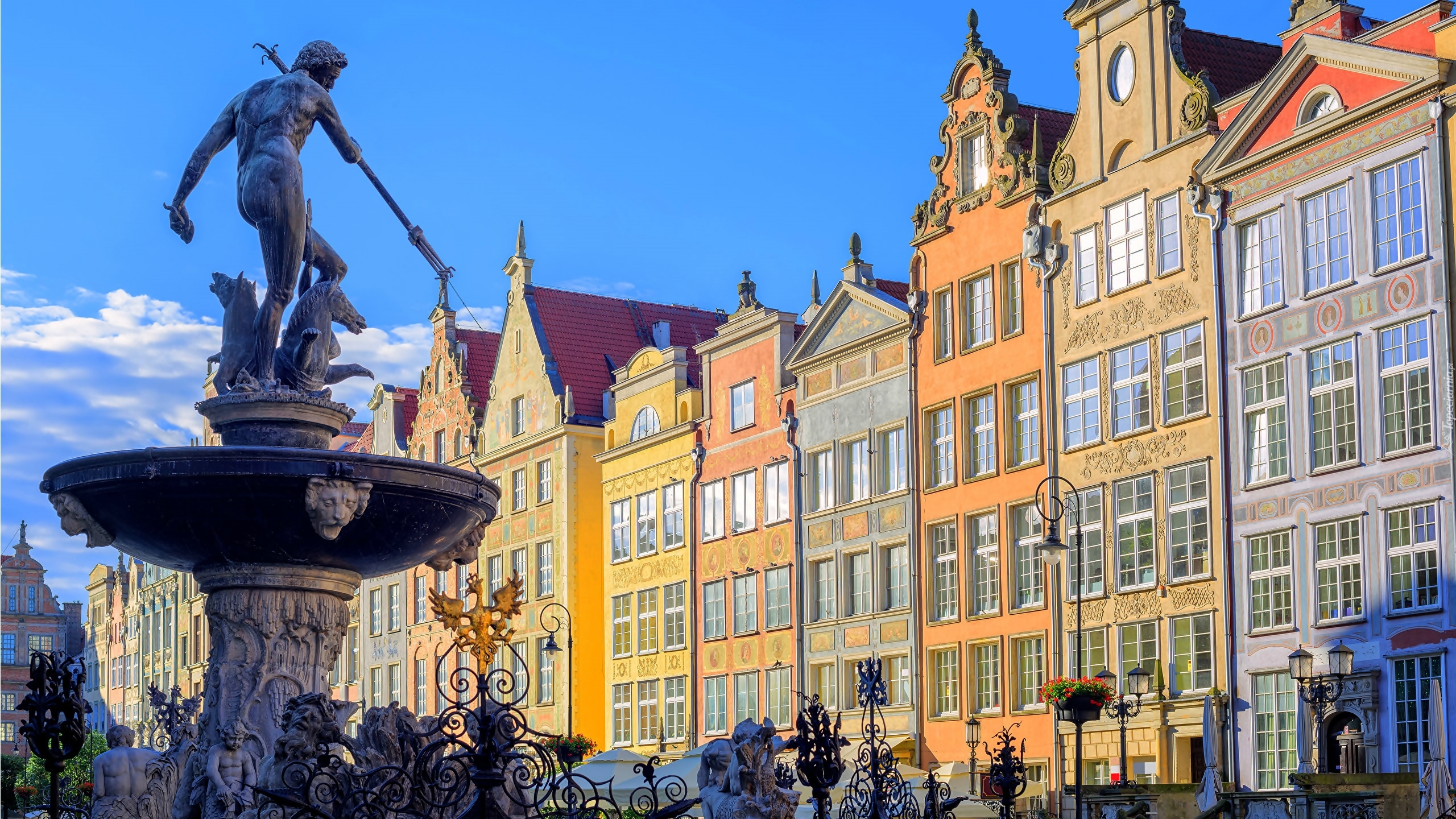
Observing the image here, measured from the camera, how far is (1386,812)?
22.5 meters

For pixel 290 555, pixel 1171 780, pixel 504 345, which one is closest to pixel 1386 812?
pixel 1171 780

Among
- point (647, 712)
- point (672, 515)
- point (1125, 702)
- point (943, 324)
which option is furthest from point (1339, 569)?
point (647, 712)

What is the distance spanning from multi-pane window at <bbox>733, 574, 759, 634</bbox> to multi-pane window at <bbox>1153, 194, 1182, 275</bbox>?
514 inches

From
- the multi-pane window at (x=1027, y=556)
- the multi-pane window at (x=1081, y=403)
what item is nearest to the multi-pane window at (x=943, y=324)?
the multi-pane window at (x=1081, y=403)

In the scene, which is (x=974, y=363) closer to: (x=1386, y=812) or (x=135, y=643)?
(x=1386, y=812)

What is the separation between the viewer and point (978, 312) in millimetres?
36281

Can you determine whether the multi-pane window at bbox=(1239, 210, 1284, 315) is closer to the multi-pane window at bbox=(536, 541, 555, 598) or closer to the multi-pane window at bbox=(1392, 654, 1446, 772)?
the multi-pane window at bbox=(1392, 654, 1446, 772)

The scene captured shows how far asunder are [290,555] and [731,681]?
99.9ft

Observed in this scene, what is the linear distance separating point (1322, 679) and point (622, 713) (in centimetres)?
2210

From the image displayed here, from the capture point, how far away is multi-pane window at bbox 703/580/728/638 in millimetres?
42875

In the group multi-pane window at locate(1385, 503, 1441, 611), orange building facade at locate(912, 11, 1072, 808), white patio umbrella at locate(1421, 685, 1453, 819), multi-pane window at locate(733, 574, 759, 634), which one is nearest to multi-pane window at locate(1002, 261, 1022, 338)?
orange building facade at locate(912, 11, 1072, 808)

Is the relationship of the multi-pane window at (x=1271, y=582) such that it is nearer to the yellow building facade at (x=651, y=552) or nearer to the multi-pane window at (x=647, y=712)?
the yellow building facade at (x=651, y=552)

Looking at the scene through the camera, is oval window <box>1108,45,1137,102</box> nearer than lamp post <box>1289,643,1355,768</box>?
No

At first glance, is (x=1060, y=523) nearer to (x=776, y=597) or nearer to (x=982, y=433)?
(x=982, y=433)
